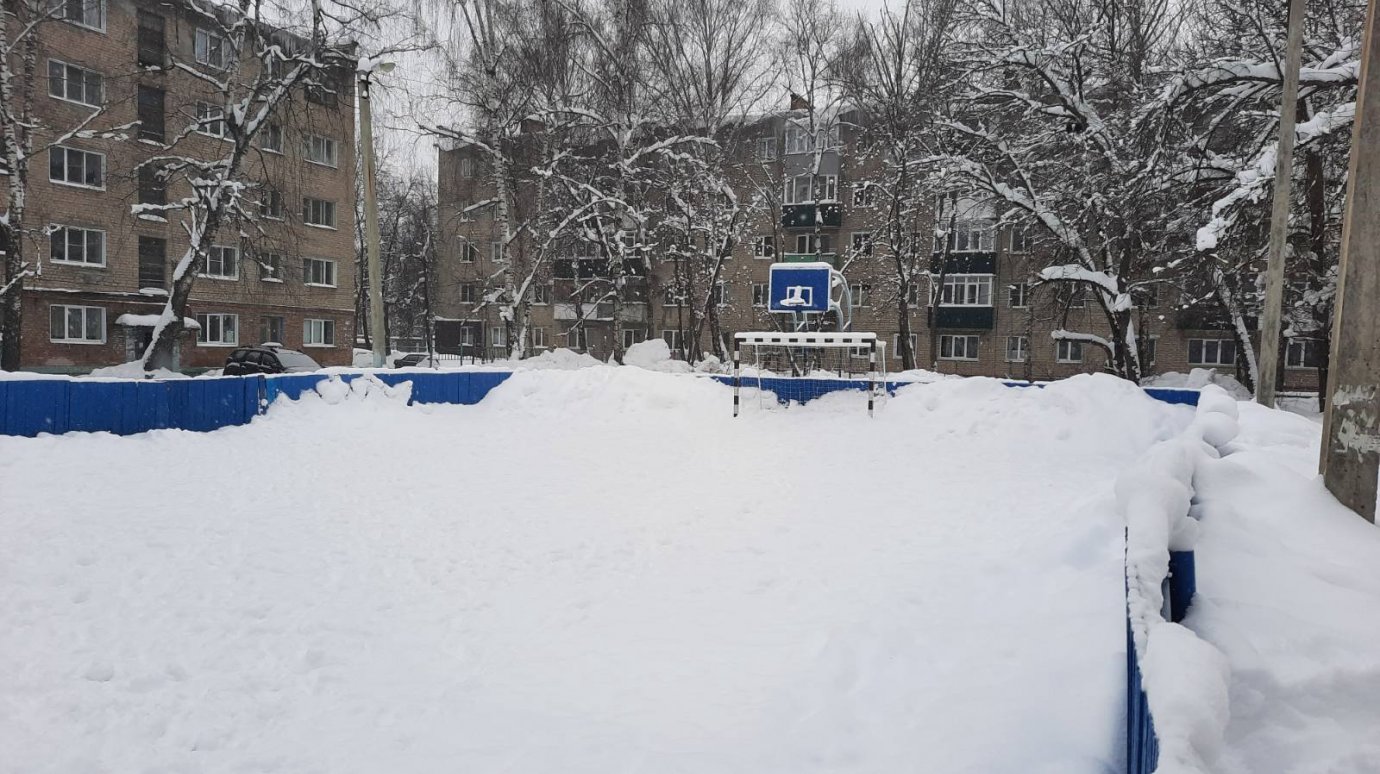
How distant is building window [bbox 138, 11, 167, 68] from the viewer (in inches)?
1248

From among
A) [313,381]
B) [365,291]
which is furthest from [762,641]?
[365,291]

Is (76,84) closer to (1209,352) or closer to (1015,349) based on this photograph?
(1015,349)

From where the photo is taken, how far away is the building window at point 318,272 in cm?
3753

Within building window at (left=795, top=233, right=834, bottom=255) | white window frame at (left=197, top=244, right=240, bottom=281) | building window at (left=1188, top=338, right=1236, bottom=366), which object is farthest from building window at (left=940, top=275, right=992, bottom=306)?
Answer: white window frame at (left=197, top=244, right=240, bottom=281)

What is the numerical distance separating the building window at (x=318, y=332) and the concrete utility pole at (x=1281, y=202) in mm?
36923

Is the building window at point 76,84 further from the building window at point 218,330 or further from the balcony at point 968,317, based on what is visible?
the balcony at point 968,317

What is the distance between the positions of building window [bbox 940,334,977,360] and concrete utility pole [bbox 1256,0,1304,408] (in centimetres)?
2789

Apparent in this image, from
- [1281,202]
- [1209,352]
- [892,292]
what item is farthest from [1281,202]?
[1209,352]

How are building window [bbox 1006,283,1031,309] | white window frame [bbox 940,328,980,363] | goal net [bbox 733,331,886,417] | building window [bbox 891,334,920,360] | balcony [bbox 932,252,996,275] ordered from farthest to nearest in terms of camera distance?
white window frame [bbox 940,328,980,363], building window [bbox 891,334,920,360], balcony [bbox 932,252,996,275], building window [bbox 1006,283,1031,309], goal net [bbox 733,331,886,417]

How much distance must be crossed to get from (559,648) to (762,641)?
1208 millimetres

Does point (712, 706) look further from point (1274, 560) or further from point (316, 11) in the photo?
point (316, 11)

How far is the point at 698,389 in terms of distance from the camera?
1806 centimetres

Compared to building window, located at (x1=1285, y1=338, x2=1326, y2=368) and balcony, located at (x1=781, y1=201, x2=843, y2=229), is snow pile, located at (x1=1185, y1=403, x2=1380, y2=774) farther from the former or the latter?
balcony, located at (x1=781, y1=201, x2=843, y2=229)

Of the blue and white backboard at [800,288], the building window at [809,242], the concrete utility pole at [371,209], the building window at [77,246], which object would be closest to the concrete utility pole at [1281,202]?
the blue and white backboard at [800,288]
